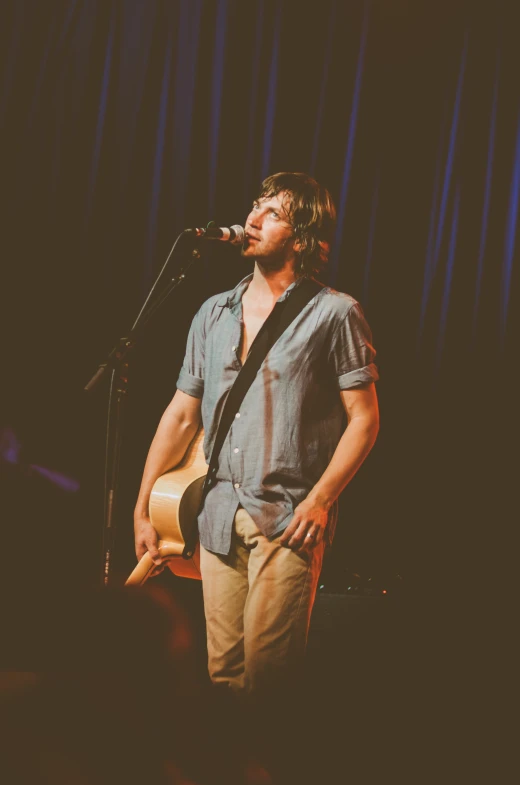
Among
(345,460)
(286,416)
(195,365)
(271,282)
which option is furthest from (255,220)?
(345,460)

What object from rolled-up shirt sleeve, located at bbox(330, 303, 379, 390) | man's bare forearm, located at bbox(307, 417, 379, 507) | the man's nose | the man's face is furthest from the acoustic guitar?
the man's nose

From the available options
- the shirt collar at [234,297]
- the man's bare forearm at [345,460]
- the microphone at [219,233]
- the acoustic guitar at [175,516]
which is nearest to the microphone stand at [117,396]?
the microphone at [219,233]

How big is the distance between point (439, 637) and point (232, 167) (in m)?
2.51

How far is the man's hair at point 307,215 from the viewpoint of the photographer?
271cm

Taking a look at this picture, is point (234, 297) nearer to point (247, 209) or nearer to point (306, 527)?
point (306, 527)

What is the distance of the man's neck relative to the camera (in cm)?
267

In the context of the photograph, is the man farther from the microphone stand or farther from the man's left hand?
the microphone stand

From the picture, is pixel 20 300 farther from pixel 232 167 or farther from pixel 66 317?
pixel 232 167

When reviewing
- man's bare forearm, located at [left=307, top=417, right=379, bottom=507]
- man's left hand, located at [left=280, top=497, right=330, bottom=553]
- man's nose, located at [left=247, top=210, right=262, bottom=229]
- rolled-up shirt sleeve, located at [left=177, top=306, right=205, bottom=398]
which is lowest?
man's left hand, located at [left=280, top=497, right=330, bottom=553]

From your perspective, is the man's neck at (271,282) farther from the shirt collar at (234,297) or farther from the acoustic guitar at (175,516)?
the acoustic guitar at (175,516)

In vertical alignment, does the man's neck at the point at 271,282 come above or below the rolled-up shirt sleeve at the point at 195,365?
above

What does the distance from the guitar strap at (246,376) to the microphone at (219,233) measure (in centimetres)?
32

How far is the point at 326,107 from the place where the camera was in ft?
12.3

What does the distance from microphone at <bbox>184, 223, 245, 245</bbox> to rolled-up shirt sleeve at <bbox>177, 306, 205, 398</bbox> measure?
351 millimetres
